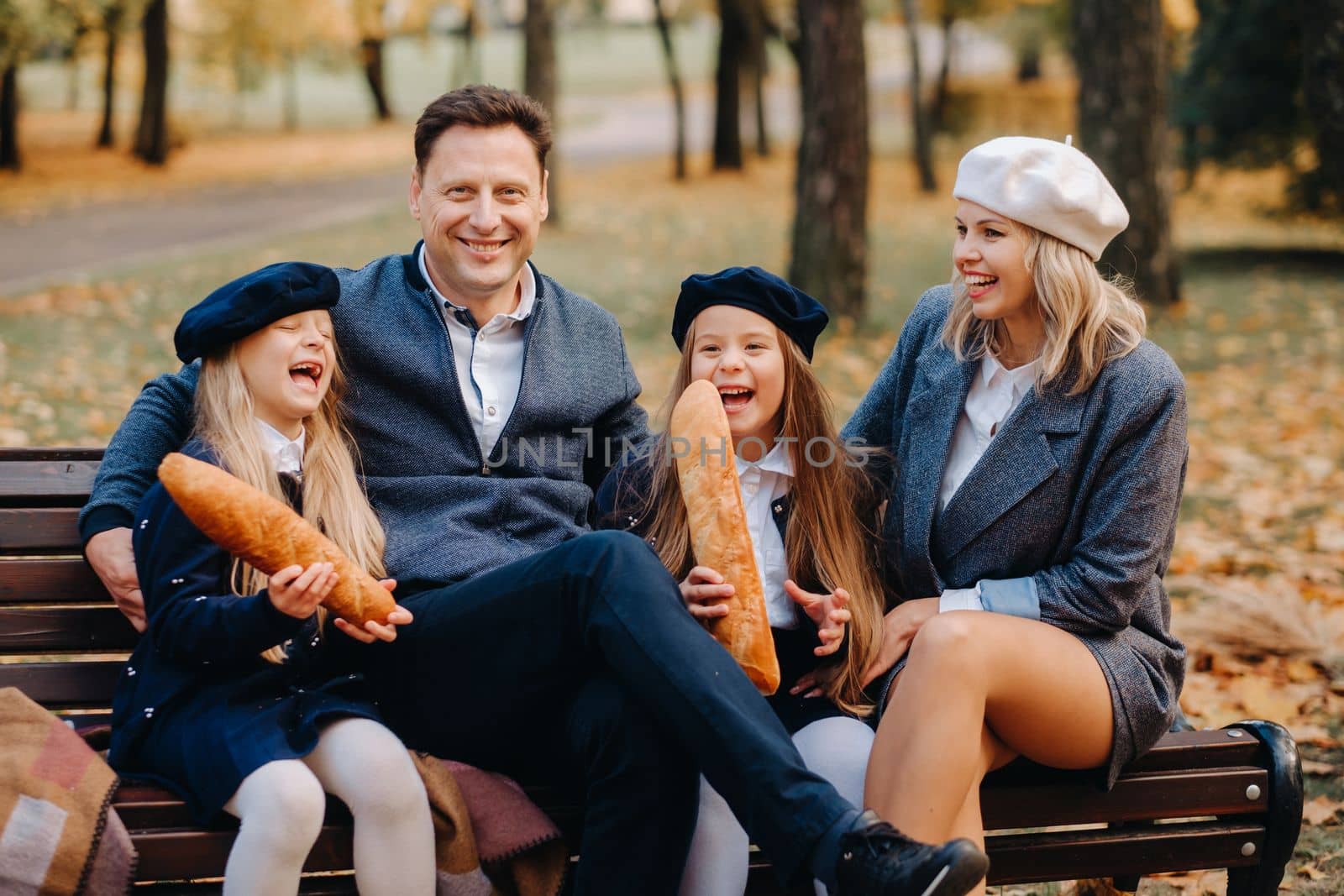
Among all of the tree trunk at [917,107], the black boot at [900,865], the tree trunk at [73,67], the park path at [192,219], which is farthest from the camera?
the tree trunk at [73,67]

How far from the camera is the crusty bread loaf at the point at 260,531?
2.64 meters

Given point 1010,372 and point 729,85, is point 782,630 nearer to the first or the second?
point 1010,372

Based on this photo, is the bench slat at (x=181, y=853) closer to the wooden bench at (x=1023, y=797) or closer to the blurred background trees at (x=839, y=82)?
the wooden bench at (x=1023, y=797)

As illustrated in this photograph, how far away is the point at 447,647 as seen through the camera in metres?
2.98

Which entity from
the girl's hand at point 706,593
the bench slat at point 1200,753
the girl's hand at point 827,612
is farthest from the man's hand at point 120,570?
the bench slat at point 1200,753

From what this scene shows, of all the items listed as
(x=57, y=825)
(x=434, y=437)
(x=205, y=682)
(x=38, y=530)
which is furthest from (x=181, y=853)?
(x=434, y=437)

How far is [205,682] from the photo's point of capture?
2.91 metres

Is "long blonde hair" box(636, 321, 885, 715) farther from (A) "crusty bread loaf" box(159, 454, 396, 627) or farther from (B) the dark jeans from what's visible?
(A) "crusty bread loaf" box(159, 454, 396, 627)

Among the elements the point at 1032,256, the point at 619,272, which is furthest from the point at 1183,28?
the point at 1032,256

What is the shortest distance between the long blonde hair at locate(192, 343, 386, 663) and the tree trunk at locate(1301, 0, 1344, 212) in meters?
3.73

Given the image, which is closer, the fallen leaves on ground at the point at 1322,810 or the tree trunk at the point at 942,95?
the fallen leaves on ground at the point at 1322,810

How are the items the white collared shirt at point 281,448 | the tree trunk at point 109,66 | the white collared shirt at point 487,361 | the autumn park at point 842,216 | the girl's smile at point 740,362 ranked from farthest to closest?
the tree trunk at point 109,66 < the autumn park at point 842,216 < the white collared shirt at point 487,361 < the girl's smile at point 740,362 < the white collared shirt at point 281,448

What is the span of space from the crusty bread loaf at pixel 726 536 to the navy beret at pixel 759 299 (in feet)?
1.19

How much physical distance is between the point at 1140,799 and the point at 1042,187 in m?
1.43
